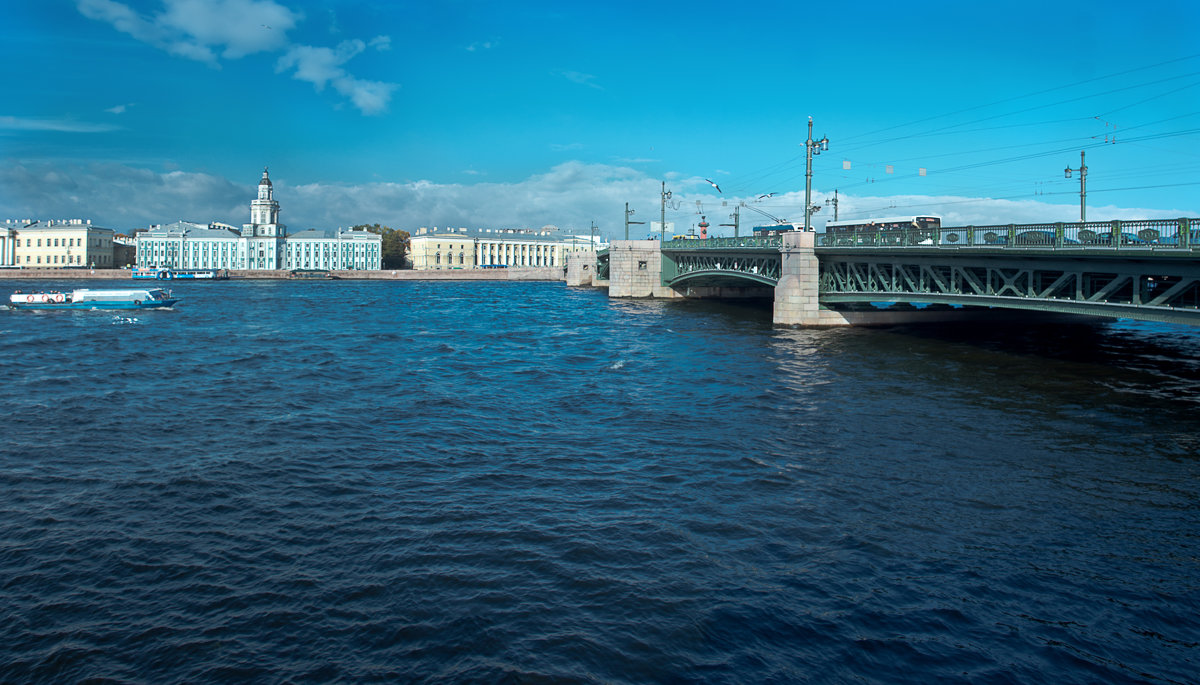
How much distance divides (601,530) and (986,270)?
19452mm

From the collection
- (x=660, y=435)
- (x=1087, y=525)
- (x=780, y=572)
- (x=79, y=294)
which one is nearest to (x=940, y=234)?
(x=660, y=435)

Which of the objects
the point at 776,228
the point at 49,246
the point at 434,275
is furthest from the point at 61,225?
the point at 776,228

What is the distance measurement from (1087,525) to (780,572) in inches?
158

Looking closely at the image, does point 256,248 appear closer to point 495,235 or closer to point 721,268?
point 495,235

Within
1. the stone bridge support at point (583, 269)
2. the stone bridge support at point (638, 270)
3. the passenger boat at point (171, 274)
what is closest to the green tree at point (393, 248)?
the passenger boat at point (171, 274)

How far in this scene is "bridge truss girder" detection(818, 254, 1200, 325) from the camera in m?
16.2

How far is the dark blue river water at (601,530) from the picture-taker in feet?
19.7

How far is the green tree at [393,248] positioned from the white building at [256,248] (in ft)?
13.9

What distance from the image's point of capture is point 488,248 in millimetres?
141875

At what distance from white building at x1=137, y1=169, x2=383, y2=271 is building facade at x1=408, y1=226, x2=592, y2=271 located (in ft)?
28.1

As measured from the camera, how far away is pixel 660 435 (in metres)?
13.0

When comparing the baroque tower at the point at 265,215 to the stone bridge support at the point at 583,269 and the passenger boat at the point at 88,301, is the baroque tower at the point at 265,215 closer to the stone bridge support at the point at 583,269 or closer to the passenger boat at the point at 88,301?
the stone bridge support at the point at 583,269

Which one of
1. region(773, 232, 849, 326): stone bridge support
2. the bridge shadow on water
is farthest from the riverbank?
the bridge shadow on water

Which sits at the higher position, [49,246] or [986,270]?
[49,246]
